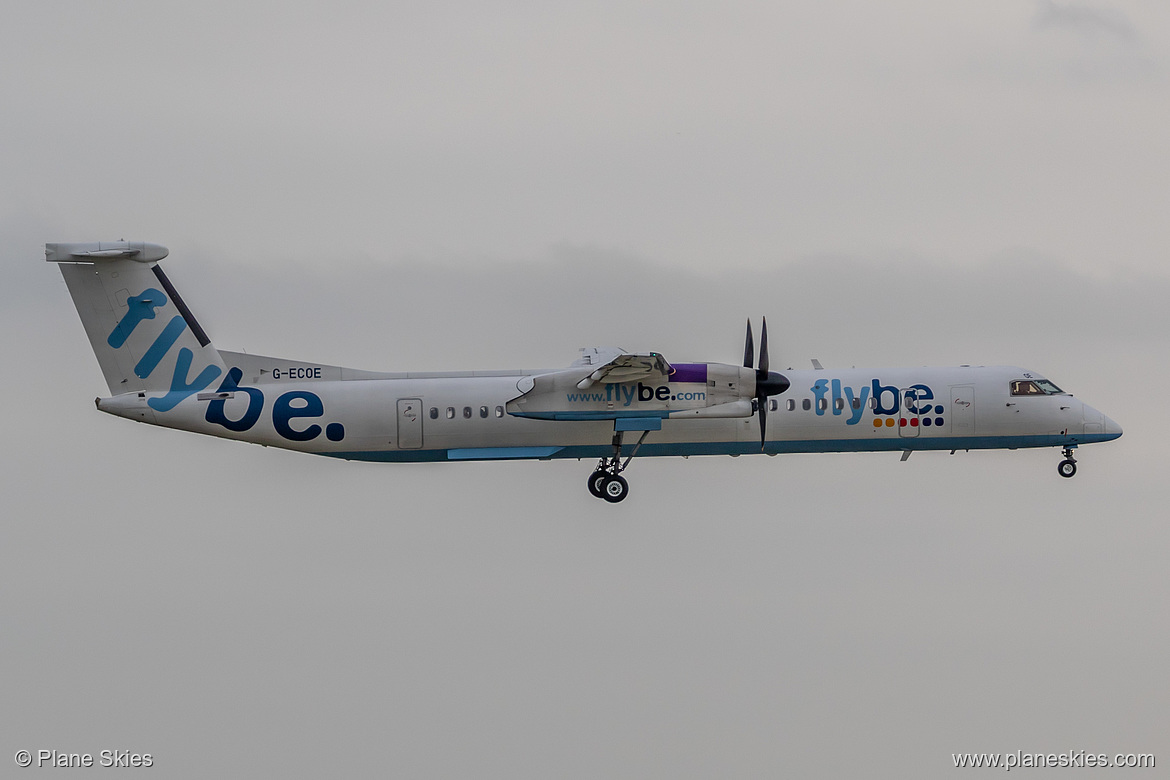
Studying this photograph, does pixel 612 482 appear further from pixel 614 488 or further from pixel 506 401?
pixel 506 401

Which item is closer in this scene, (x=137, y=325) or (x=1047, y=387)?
(x=137, y=325)

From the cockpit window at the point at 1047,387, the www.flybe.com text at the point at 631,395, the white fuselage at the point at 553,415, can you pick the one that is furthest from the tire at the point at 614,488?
the cockpit window at the point at 1047,387

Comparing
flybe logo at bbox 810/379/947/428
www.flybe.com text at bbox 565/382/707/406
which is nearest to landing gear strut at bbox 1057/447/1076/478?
flybe logo at bbox 810/379/947/428

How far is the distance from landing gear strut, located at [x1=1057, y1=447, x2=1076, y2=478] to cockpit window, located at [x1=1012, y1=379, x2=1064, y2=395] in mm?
1562

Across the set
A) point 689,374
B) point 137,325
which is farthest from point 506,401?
point 137,325

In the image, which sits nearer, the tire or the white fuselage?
the white fuselage

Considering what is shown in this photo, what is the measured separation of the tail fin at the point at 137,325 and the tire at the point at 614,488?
946 cm

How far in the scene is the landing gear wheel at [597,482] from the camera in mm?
34312

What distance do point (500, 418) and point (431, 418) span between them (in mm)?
1607

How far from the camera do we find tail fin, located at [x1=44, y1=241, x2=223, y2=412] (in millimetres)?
32656

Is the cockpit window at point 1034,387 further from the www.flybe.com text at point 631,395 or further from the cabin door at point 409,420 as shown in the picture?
the cabin door at point 409,420

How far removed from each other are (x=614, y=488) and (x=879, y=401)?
6.73 meters

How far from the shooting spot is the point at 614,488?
1345 inches

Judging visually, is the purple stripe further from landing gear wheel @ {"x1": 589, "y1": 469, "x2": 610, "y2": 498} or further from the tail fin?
the tail fin
